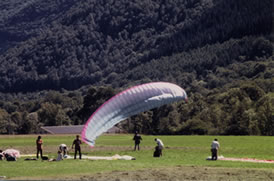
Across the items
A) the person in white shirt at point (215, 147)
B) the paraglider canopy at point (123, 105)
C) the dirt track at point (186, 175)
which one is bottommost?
the dirt track at point (186, 175)

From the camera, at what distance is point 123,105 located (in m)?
41.8

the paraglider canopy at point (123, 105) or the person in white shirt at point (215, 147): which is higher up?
the paraglider canopy at point (123, 105)

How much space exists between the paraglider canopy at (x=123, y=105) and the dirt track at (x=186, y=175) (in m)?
9.28

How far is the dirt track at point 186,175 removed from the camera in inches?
1164

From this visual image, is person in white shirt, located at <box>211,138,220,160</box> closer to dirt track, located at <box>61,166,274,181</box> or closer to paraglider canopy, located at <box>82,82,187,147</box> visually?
paraglider canopy, located at <box>82,82,187,147</box>

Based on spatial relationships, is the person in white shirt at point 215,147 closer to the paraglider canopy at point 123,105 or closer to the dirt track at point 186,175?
the paraglider canopy at point 123,105

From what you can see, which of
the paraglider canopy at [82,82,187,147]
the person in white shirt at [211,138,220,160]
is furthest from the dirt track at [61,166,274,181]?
the paraglider canopy at [82,82,187,147]

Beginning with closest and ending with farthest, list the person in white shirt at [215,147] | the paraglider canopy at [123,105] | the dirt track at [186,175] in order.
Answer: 1. the dirt track at [186,175]
2. the person in white shirt at [215,147]
3. the paraglider canopy at [123,105]

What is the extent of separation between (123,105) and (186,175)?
11870mm

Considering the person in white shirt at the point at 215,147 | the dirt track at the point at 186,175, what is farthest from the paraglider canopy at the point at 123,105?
the dirt track at the point at 186,175

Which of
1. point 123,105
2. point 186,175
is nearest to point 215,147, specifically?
point 123,105

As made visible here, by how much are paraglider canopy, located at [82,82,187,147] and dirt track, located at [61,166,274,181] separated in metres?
9.28

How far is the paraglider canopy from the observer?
41531 millimetres

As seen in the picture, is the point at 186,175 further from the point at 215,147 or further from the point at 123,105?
the point at 123,105
